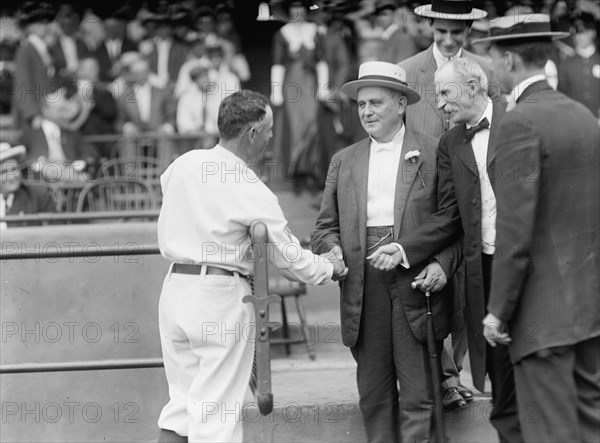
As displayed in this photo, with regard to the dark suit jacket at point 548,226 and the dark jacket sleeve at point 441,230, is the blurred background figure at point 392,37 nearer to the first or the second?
the dark jacket sleeve at point 441,230

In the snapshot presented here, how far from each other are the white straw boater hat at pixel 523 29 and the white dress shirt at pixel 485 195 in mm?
766

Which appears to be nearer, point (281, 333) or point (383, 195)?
point (383, 195)

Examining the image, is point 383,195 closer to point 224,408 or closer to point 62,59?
point 224,408

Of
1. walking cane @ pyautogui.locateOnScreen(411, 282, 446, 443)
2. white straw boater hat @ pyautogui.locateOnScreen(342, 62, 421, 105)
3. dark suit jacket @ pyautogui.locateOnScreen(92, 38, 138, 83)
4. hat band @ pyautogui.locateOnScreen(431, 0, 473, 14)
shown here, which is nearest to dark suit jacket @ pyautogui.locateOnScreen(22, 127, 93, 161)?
dark suit jacket @ pyautogui.locateOnScreen(92, 38, 138, 83)

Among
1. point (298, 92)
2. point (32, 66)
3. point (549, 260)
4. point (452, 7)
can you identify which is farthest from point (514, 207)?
point (32, 66)

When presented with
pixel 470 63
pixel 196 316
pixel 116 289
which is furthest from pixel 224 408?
pixel 470 63

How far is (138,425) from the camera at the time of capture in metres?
7.22

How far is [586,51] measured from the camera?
1284 cm

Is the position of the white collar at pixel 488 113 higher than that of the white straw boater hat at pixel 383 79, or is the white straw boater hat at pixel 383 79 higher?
the white straw boater hat at pixel 383 79

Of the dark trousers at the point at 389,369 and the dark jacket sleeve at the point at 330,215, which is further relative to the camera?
the dark jacket sleeve at the point at 330,215

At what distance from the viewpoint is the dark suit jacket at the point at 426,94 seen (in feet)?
22.9

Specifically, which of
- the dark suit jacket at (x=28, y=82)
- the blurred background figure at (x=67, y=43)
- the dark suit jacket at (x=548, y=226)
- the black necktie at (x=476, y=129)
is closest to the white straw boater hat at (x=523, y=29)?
the dark suit jacket at (x=548, y=226)

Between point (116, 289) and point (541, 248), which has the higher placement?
point (541, 248)

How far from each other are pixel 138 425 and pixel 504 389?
2.53 m
